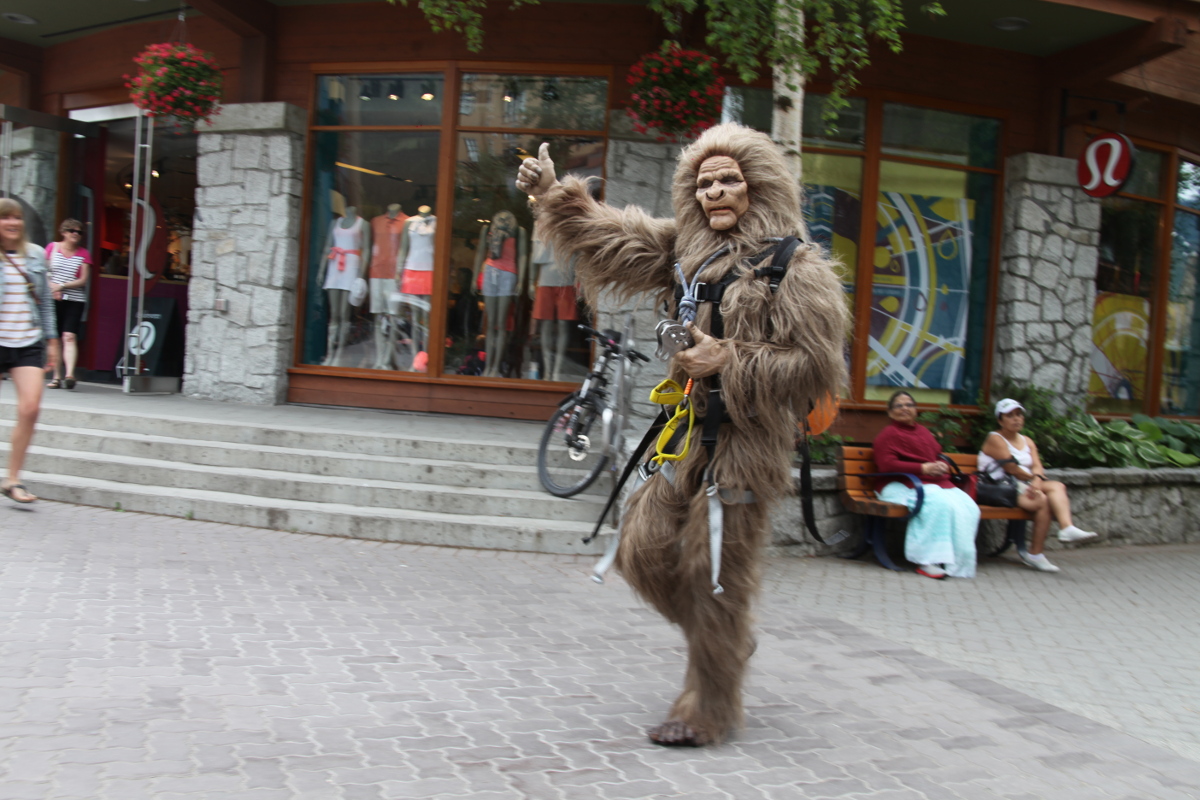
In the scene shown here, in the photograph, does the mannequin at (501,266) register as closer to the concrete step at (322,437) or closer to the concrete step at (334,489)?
the concrete step at (322,437)

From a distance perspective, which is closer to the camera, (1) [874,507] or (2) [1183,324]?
(1) [874,507]

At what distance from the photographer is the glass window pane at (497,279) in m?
9.52

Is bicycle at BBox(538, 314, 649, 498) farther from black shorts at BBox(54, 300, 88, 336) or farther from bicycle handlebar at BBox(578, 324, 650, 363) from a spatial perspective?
black shorts at BBox(54, 300, 88, 336)

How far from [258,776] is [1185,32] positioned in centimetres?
961

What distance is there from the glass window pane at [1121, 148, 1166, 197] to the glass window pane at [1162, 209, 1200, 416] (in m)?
0.56

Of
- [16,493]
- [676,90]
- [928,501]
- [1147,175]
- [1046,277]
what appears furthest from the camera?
[1147,175]

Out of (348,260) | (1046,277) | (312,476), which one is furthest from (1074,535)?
(348,260)

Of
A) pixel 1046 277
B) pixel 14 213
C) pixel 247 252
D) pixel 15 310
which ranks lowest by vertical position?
pixel 15 310

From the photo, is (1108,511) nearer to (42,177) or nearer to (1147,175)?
(1147,175)

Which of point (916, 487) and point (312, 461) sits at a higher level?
point (916, 487)

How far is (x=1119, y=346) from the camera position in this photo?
422 inches

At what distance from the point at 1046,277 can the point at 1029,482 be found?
3.25m

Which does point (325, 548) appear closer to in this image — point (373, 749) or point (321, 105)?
point (373, 749)

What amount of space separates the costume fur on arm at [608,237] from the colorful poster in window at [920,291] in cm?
632
